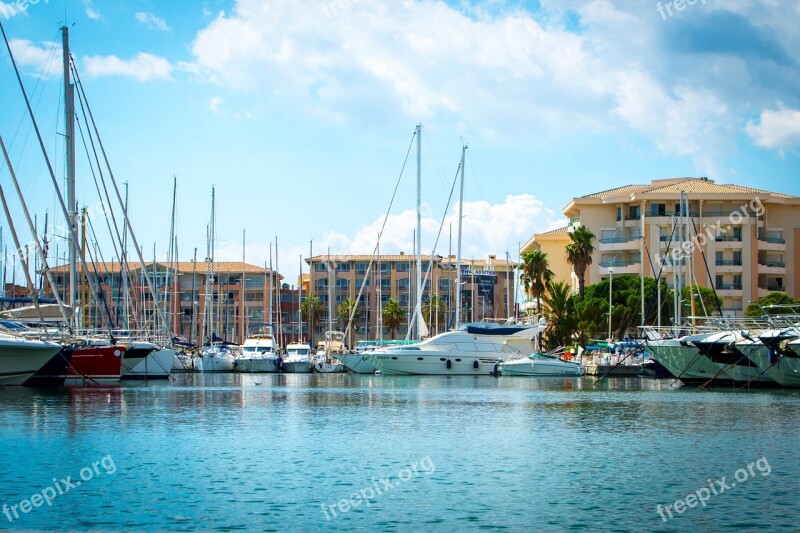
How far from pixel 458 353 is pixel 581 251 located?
28.3 meters

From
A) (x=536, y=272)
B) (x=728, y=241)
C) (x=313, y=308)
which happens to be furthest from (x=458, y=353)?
(x=313, y=308)

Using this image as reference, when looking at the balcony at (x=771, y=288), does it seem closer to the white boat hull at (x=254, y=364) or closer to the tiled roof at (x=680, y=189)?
the tiled roof at (x=680, y=189)

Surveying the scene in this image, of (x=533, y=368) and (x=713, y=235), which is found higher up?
(x=713, y=235)

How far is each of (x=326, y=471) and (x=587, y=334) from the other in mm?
75796

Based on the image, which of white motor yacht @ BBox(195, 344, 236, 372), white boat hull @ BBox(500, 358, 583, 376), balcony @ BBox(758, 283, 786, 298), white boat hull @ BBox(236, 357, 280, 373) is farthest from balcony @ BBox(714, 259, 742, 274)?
white motor yacht @ BBox(195, 344, 236, 372)

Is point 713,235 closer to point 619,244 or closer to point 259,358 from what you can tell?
point 619,244

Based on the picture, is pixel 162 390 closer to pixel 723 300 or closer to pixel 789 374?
pixel 789 374

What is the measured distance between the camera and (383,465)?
28.6m

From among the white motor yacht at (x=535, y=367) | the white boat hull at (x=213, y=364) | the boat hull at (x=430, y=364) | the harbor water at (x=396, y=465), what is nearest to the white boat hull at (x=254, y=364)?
the white boat hull at (x=213, y=364)

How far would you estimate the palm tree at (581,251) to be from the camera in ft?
339

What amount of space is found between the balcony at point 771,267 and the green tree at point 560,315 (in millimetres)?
23803

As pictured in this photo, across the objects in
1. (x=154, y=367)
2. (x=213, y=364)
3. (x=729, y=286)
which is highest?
(x=729, y=286)

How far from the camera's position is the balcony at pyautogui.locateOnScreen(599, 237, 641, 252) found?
4331 inches

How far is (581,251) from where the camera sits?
103625 millimetres
